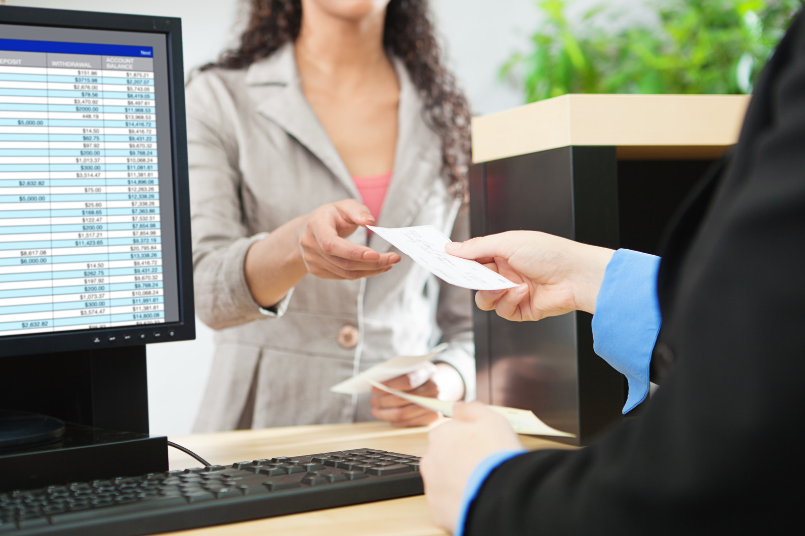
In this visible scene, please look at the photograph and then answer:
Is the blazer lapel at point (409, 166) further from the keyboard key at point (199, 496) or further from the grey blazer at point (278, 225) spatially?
the keyboard key at point (199, 496)

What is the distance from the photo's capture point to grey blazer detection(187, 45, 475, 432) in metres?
1.41

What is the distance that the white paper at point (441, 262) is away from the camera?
0.63 metres

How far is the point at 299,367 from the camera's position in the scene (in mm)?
1417

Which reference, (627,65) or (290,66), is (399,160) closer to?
(290,66)

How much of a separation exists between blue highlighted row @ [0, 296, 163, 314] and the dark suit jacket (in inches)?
20.0

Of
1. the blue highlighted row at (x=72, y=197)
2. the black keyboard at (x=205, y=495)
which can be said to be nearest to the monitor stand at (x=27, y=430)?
the black keyboard at (x=205, y=495)

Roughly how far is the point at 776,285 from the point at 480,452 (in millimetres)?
209

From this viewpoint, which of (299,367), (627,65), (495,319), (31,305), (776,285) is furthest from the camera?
(627,65)

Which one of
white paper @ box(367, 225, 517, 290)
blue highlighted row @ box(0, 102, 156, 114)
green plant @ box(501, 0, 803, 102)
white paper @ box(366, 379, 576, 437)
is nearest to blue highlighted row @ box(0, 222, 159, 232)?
blue highlighted row @ box(0, 102, 156, 114)

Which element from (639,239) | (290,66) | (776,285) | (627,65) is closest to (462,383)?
(639,239)

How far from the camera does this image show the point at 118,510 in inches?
19.9

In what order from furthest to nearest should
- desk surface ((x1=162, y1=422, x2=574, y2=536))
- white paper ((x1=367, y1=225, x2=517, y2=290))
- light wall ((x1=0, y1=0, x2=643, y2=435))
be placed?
1. light wall ((x1=0, y1=0, x2=643, y2=435))
2. white paper ((x1=367, y1=225, x2=517, y2=290))
3. desk surface ((x1=162, y1=422, x2=574, y2=536))

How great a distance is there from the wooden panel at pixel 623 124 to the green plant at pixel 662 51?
4.95ft

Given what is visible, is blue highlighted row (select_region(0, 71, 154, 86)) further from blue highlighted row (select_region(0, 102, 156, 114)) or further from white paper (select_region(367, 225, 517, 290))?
white paper (select_region(367, 225, 517, 290))
